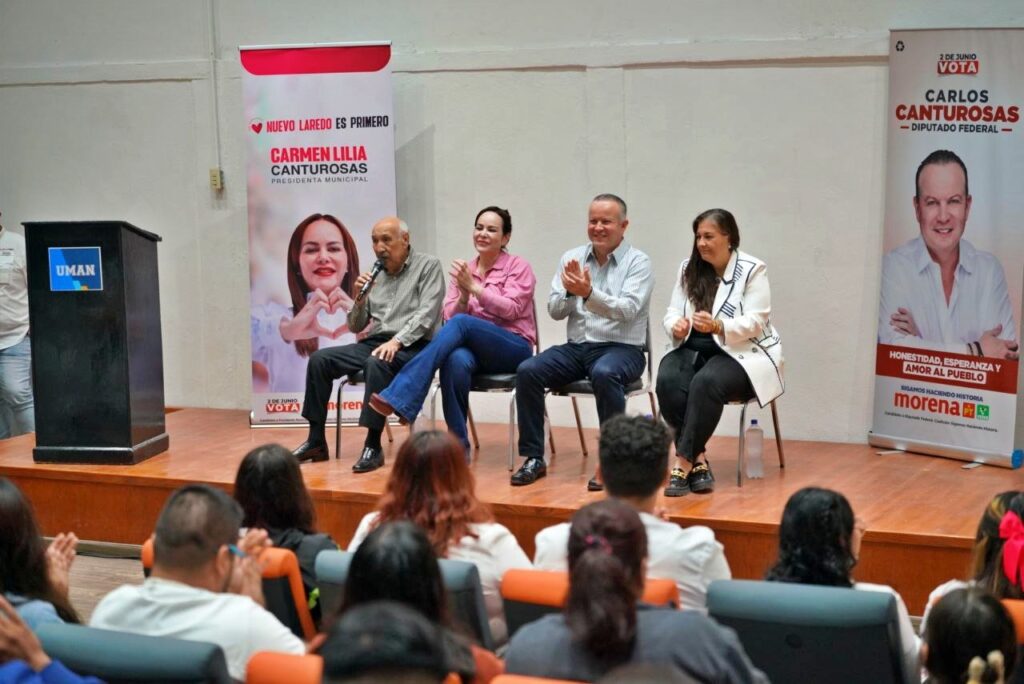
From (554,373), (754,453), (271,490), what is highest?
(554,373)

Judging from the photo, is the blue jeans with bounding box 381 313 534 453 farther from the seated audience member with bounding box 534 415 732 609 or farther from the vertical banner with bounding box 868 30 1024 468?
the seated audience member with bounding box 534 415 732 609

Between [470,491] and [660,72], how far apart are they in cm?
350

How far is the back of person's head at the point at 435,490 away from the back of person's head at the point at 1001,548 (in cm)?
117

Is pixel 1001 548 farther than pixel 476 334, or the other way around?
pixel 476 334

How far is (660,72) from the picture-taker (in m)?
5.90

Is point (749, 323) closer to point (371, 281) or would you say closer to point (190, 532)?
point (371, 281)

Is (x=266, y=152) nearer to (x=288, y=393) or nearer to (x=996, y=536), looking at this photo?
(x=288, y=393)

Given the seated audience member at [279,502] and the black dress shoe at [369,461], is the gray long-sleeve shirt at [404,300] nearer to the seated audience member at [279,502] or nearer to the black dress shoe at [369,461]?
the black dress shoe at [369,461]

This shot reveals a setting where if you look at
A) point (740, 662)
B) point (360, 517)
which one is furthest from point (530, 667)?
point (360, 517)

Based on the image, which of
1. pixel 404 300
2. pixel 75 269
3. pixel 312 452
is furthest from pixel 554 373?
A: pixel 75 269

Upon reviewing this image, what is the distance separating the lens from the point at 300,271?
20.4ft

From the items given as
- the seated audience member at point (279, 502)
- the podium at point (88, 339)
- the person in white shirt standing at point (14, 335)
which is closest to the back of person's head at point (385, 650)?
the seated audience member at point (279, 502)

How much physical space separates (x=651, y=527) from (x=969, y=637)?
763 mm

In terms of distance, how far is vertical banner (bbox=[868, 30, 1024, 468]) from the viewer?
16.4 feet
